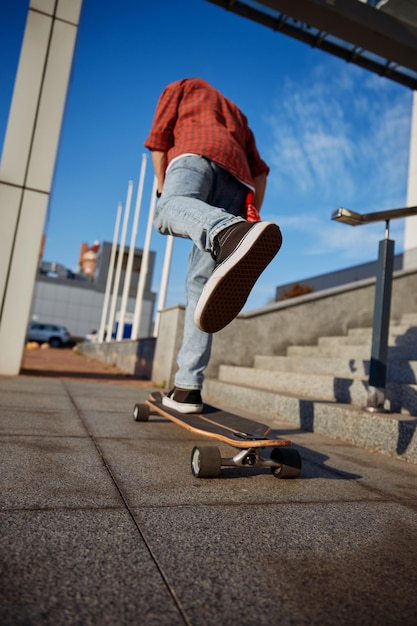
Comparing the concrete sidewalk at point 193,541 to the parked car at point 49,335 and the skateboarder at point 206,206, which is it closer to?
the skateboarder at point 206,206

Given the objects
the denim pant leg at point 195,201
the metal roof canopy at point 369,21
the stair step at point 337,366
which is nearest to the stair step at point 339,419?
the stair step at point 337,366

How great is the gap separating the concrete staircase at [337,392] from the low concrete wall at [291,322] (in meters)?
0.24

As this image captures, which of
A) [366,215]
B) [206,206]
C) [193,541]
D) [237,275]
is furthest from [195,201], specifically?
[193,541]

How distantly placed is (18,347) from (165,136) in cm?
464

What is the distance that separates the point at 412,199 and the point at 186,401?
518 inches

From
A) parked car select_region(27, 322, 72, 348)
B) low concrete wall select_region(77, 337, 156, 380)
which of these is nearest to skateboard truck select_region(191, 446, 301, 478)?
low concrete wall select_region(77, 337, 156, 380)

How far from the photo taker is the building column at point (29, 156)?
20.6 ft

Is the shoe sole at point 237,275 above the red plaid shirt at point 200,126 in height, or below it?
below

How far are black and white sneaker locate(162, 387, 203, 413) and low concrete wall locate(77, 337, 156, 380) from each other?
5751mm

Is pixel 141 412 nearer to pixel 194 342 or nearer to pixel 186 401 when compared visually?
pixel 186 401

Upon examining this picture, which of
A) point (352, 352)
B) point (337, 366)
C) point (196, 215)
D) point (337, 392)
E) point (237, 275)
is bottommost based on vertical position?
point (337, 392)

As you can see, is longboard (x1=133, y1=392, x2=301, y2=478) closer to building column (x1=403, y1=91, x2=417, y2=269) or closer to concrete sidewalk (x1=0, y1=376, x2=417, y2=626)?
concrete sidewalk (x1=0, y1=376, x2=417, y2=626)

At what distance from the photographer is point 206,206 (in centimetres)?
215

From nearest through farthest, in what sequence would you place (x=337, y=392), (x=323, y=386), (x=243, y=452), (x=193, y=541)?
(x=193, y=541) → (x=243, y=452) → (x=337, y=392) → (x=323, y=386)
